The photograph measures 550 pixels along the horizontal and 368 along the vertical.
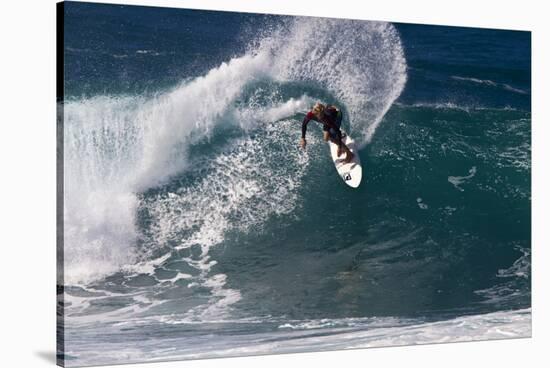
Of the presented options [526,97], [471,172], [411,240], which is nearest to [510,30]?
[526,97]

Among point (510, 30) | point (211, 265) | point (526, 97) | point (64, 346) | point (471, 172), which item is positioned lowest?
point (64, 346)

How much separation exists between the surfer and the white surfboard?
0.12ft

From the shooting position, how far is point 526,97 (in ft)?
34.2

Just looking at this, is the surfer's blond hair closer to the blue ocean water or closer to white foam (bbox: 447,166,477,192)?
the blue ocean water

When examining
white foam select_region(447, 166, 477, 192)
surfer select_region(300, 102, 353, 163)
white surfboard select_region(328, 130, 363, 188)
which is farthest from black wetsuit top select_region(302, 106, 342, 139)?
white foam select_region(447, 166, 477, 192)

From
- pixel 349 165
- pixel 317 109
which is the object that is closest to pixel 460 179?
pixel 349 165

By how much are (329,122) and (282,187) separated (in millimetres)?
761

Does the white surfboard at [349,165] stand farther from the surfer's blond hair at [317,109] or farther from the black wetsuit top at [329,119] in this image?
the surfer's blond hair at [317,109]

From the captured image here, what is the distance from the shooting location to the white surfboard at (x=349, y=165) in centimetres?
949

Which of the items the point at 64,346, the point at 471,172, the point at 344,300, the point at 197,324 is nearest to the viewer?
the point at 64,346

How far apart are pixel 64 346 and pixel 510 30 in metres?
5.29

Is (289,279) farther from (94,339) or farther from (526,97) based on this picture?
(526,97)

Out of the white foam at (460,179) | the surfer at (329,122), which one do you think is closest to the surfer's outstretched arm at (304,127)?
the surfer at (329,122)

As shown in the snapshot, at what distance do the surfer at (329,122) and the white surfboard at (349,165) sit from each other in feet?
0.12
